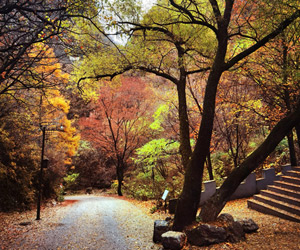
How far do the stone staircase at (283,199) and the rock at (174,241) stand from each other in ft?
13.6

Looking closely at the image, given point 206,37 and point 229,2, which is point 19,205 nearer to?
point 206,37

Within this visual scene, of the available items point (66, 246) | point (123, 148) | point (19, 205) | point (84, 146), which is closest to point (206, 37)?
point (66, 246)

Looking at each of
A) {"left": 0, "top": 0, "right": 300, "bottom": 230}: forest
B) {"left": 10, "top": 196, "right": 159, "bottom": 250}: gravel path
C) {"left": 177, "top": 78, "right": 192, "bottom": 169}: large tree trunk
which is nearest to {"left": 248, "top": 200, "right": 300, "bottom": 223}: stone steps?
{"left": 0, "top": 0, "right": 300, "bottom": 230}: forest

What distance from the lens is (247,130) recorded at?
13.3 m

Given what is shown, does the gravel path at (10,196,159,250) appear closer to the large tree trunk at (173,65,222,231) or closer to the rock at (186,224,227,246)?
the large tree trunk at (173,65,222,231)

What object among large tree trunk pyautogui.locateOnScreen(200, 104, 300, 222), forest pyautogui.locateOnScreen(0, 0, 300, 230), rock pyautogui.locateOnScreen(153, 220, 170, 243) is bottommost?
rock pyautogui.locateOnScreen(153, 220, 170, 243)

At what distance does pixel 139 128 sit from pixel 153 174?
425 centimetres

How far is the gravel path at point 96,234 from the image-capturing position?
276 inches

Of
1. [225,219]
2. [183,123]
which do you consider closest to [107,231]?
[225,219]

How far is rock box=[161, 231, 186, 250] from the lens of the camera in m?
5.84

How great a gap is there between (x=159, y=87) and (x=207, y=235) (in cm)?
1144

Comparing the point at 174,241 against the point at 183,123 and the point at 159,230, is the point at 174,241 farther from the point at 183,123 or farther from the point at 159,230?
the point at 183,123

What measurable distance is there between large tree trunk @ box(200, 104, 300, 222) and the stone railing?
17.4ft

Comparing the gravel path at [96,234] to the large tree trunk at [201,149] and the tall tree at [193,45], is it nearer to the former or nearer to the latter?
the large tree trunk at [201,149]
